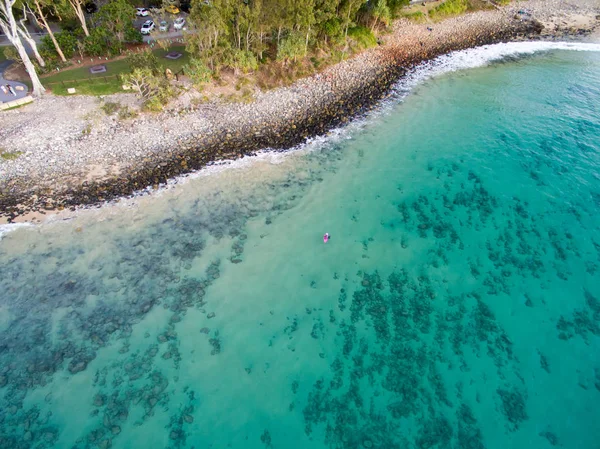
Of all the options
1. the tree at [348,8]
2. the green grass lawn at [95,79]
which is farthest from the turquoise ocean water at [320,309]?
the tree at [348,8]

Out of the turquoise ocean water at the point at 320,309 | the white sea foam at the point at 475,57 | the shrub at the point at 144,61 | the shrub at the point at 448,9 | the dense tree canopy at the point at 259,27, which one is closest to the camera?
the turquoise ocean water at the point at 320,309

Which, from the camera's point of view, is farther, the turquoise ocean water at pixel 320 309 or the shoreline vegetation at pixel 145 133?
the shoreline vegetation at pixel 145 133

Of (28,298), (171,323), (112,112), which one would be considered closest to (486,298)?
(171,323)

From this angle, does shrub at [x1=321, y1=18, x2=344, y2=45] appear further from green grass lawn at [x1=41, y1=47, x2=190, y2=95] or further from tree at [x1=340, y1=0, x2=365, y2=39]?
green grass lawn at [x1=41, y1=47, x2=190, y2=95]

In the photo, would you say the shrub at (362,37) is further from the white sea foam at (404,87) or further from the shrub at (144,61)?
the shrub at (144,61)

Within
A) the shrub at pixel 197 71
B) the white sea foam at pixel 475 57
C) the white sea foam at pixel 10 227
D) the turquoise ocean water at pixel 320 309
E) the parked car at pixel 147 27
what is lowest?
the turquoise ocean water at pixel 320 309

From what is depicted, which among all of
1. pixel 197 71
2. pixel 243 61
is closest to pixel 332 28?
pixel 243 61
